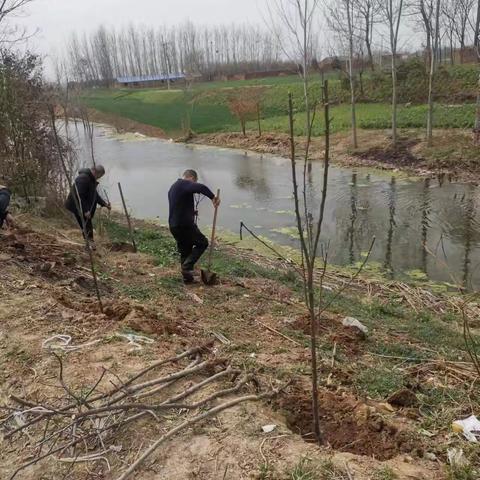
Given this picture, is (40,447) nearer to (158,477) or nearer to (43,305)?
(158,477)

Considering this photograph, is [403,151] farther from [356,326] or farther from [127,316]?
[127,316]

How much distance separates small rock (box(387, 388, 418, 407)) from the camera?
404 centimetres

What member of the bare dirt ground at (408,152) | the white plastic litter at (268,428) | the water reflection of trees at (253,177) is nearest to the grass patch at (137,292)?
the white plastic litter at (268,428)

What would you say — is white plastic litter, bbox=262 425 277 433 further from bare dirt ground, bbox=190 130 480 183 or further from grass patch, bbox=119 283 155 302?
bare dirt ground, bbox=190 130 480 183

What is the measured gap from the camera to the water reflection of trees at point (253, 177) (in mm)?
18030

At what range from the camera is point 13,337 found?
470cm

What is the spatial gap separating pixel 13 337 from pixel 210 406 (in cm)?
222

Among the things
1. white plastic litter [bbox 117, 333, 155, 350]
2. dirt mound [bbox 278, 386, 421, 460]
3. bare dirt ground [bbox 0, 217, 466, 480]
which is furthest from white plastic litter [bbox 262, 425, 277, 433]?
white plastic litter [bbox 117, 333, 155, 350]

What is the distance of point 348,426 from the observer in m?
3.65

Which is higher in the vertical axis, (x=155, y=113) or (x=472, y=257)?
(x=155, y=113)

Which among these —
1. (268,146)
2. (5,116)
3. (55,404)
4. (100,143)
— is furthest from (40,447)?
(100,143)

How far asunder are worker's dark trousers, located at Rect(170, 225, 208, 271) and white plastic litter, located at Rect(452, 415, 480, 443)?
4.63 m

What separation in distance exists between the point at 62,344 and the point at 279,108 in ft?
121

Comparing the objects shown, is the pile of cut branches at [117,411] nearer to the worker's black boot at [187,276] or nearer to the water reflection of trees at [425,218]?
the worker's black boot at [187,276]
